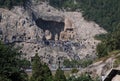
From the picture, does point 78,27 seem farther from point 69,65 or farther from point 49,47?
point 69,65

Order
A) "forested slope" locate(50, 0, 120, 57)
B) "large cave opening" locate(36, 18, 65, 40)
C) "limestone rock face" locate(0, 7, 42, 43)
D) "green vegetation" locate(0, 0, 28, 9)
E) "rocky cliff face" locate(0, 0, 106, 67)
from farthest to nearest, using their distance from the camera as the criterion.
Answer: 1. "forested slope" locate(50, 0, 120, 57)
2. "large cave opening" locate(36, 18, 65, 40)
3. "green vegetation" locate(0, 0, 28, 9)
4. "rocky cliff face" locate(0, 0, 106, 67)
5. "limestone rock face" locate(0, 7, 42, 43)

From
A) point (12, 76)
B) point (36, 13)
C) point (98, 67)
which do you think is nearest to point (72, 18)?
point (36, 13)

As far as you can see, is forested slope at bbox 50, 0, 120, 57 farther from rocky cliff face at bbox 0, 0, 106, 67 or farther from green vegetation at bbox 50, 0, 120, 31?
rocky cliff face at bbox 0, 0, 106, 67

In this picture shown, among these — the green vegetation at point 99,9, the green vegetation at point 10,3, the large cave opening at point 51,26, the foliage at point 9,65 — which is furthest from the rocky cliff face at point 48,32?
the foliage at point 9,65

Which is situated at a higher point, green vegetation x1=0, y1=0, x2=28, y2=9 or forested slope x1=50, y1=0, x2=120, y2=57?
green vegetation x1=0, y1=0, x2=28, y2=9

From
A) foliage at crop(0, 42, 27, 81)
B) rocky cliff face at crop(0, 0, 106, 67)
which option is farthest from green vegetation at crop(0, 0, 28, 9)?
foliage at crop(0, 42, 27, 81)

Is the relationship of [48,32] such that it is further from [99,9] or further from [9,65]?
[9,65]

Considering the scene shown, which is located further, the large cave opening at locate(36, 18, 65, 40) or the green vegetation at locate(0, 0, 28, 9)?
the large cave opening at locate(36, 18, 65, 40)
